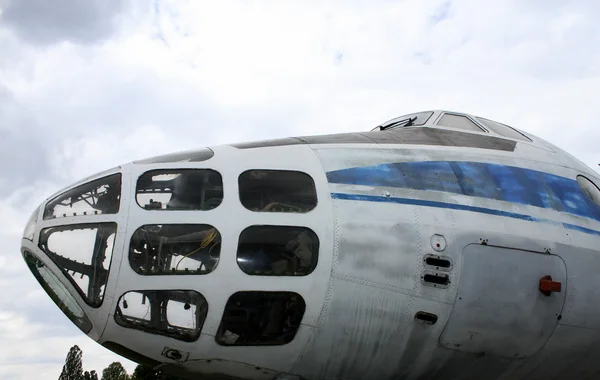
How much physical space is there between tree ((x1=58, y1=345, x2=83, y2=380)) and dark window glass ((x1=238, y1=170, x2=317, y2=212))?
8276 cm

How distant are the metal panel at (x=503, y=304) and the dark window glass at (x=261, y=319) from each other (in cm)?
186

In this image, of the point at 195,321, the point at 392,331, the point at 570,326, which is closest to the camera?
the point at 195,321

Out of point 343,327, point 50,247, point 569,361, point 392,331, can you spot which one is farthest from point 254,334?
point 569,361

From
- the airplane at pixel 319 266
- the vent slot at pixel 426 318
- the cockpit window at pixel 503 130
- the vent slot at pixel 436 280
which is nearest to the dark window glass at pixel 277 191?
the airplane at pixel 319 266

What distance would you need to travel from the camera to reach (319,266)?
22.5ft

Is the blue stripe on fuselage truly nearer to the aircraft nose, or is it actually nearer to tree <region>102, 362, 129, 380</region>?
the aircraft nose

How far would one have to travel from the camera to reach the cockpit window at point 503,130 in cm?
991

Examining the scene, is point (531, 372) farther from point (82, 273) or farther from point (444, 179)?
point (82, 273)

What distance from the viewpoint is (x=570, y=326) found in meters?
8.00

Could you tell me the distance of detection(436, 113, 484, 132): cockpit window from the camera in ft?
32.3

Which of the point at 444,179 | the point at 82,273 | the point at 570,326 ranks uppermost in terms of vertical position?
the point at 444,179

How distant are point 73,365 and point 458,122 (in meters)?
83.2

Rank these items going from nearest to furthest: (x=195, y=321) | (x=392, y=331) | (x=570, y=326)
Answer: (x=195, y=321) → (x=392, y=331) → (x=570, y=326)

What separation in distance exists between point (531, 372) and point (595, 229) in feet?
7.00
